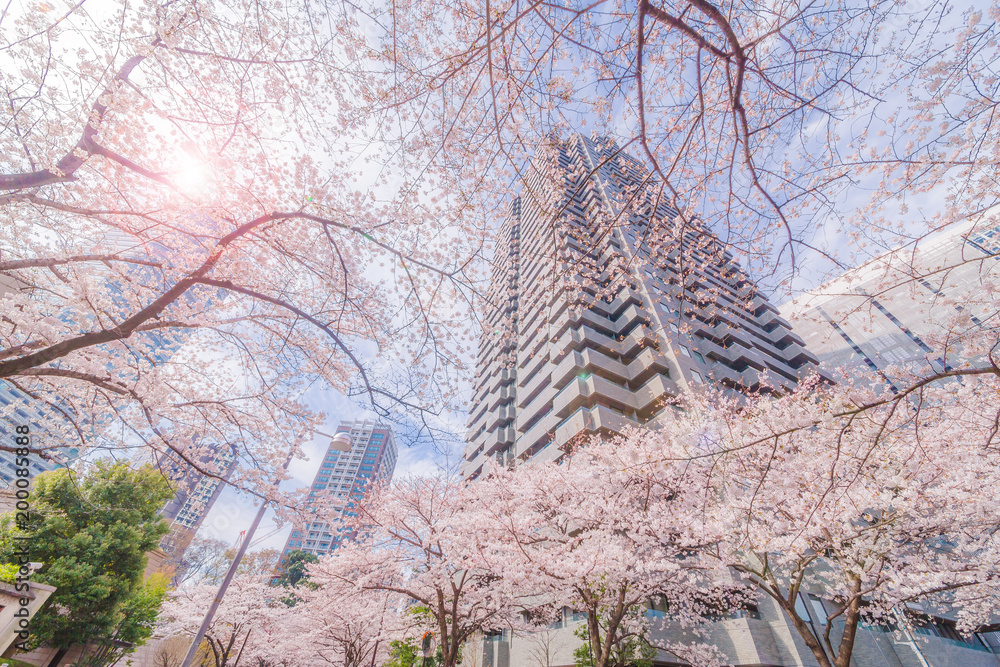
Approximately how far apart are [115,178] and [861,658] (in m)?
21.3

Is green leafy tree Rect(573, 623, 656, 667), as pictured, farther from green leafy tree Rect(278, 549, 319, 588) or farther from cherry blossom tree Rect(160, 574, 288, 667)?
green leafy tree Rect(278, 549, 319, 588)

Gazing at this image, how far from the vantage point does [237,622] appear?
17.3m

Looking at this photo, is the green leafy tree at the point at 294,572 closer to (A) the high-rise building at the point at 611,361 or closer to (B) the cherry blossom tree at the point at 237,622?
(B) the cherry blossom tree at the point at 237,622

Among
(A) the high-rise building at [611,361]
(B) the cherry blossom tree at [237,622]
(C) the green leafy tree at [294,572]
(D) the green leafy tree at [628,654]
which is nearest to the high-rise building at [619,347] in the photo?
(A) the high-rise building at [611,361]

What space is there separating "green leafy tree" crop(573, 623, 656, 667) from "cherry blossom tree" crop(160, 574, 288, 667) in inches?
606

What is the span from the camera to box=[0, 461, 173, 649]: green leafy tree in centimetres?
1108

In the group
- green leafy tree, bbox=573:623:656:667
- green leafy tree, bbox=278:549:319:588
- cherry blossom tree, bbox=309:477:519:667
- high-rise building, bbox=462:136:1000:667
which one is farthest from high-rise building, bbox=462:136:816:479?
green leafy tree, bbox=278:549:319:588

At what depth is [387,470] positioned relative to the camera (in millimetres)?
91812

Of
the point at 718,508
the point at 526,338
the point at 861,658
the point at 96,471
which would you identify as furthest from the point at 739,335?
the point at 96,471

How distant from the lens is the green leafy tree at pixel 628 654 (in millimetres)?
9734

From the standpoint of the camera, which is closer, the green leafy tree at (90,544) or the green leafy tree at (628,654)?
the green leafy tree at (628,654)

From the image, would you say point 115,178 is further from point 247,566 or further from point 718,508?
point 247,566

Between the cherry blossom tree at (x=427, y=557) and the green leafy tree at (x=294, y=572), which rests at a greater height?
the green leafy tree at (x=294, y=572)

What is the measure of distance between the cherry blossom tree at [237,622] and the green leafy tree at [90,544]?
4.21 meters
